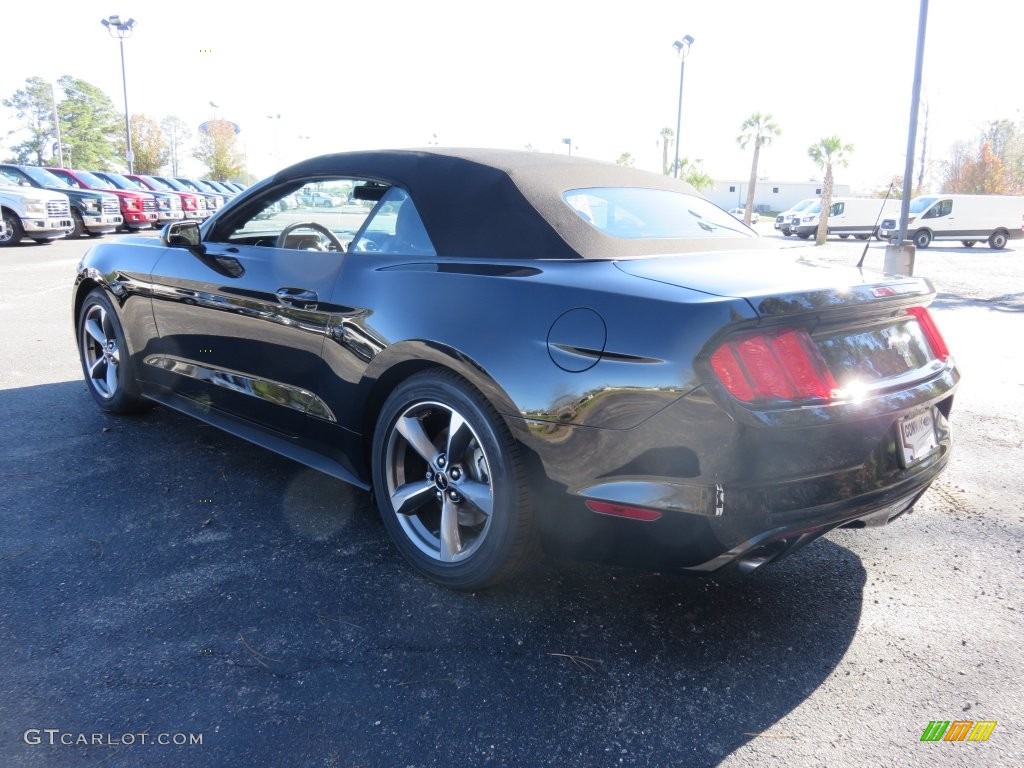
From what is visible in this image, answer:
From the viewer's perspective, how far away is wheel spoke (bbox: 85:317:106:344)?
441 centimetres

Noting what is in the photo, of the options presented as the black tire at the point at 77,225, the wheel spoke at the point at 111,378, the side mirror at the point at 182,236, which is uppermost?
the side mirror at the point at 182,236

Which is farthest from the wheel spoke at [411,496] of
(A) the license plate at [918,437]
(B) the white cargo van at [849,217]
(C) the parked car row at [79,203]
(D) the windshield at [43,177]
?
(B) the white cargo van at [849,217]

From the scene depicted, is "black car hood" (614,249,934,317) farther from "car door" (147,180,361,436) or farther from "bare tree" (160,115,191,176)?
"bare tree" (160,115,191,176)

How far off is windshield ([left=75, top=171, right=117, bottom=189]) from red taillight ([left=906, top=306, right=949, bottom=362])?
21278 millimetres

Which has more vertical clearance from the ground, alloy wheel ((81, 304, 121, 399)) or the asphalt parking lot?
alloy wheel ((81, 304, 121, 399))

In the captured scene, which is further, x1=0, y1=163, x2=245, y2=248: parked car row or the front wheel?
the front wheel

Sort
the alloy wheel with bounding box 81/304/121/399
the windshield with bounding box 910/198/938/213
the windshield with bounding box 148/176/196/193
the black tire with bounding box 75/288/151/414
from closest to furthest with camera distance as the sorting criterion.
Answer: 1. the black tire with bounding box 75/288/151/414
2. the alloy wheel with bounding box 81/304/121/399
3. the windshield with bounding box 148/176/196/193
4. the windshield with bounding box 910/198/938/213

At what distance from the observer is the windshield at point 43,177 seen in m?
17.8

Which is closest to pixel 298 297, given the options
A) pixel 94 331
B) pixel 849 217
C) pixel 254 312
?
pixel 254 312

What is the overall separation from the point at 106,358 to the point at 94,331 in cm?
19

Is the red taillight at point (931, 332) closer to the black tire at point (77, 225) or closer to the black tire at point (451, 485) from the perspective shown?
the black tire at point (451, 485)

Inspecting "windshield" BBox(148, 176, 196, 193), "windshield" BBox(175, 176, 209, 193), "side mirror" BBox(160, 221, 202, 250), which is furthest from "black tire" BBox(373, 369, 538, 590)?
"windshield" BBox(175, 176, 209, 193)

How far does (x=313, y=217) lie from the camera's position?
3490mm

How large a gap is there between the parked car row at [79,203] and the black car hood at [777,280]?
10537 mm
